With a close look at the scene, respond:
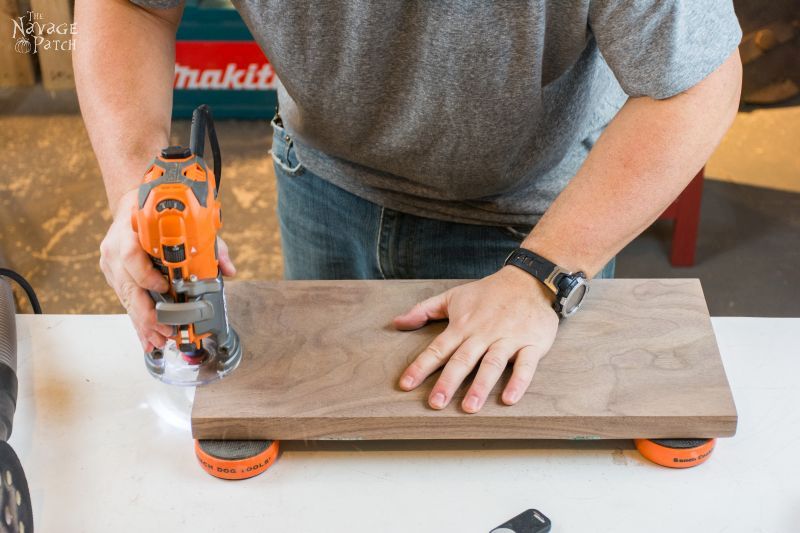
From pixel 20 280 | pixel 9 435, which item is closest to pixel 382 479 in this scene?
pixel 9 435

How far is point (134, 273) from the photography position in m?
0.95

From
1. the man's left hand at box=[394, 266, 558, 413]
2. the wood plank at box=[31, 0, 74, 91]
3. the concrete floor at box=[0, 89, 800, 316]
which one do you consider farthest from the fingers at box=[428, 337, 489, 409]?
the wood plank at box=[31, 0, 74, 91]

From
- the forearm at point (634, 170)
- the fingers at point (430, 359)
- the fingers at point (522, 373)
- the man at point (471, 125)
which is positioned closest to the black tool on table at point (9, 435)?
the man at point (471, 125)

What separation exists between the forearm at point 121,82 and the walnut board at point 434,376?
23cm

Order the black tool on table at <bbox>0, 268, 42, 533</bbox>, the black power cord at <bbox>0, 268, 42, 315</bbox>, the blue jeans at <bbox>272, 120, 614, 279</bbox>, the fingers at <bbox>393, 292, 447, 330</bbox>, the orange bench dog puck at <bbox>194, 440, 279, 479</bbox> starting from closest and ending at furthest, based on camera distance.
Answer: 1. the black tool on table at <bbox>0, 268, 42, 533</bbox>
2. the orange bench dog puck at <bbox>194, 440, 279, 479</bbox>
3. the fingers at <bbox>393, 292, 447, 330</bbox>
4. the black power cord at <bbox>0, 268, 42, 315</bbox>
5. the blue jeans at <bbox>272, 120, 614, 279</bbox>

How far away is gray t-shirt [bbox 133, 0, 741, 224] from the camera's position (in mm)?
976

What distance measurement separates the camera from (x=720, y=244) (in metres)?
2.86

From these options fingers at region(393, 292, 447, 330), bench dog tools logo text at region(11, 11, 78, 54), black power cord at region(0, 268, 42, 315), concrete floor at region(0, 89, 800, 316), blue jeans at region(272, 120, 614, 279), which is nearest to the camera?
fingers at region(393, 292, 447, 330)

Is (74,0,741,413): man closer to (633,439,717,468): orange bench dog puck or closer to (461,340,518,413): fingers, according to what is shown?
(461,340,518,413): fingers

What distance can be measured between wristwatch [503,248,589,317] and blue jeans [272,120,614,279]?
0.25 meters

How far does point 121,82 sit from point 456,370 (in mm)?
601

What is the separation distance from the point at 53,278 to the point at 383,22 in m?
1.99

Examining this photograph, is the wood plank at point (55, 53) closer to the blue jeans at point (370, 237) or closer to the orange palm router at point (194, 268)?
the blue jeans at point (370, 237)

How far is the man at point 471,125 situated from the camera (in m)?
0.99
